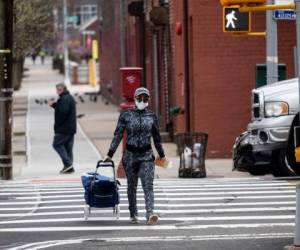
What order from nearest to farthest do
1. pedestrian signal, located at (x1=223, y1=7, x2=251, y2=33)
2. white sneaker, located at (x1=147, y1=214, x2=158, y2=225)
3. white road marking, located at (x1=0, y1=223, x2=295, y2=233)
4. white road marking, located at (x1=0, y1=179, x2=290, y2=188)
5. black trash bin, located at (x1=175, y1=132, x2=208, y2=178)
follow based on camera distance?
white road marking, located at (x1=0, y1=223, x2=295, y2=233) → white sneaker, located at (x1=147, y1=214, x2=158, y2=225) → white road marking, located at (x1=0, y1=179, x2=290, y2=188) → black trash bin, located at (x1=175, y1=132, x2=208, y2=178) → pedestrian signal, located at (x1=223, y1=7, x2=251, y2=33)

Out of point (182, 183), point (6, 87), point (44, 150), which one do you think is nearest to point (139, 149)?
point (182, 183)

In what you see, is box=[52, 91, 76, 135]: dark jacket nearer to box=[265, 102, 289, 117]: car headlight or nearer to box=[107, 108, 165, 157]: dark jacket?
box=[265, 102, 289, 117]: car headlight

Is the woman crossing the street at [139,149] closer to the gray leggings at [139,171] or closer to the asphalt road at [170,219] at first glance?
the gray leggings at [139,171]

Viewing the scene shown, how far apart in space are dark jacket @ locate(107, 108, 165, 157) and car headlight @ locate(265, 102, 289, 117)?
4.34 metres

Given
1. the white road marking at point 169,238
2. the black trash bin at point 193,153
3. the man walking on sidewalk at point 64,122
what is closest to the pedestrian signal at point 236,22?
the black trash bin at point 193,153

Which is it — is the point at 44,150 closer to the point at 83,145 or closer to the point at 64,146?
the point at 83,145

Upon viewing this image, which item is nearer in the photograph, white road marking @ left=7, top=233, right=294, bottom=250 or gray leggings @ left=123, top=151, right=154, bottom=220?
white road marking @ left=7, top=233, right=294, bottom=250

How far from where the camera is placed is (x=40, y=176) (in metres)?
19.1

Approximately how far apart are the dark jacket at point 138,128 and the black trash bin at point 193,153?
18.3ft

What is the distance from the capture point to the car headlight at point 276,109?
1571 centimetres

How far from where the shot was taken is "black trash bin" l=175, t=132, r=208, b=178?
17.5 m

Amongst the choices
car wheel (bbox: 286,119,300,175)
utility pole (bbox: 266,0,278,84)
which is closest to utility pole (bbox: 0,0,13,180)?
utility pole (bbox: 266,0,278,84)

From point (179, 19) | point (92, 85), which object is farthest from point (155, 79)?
point (92, 85)

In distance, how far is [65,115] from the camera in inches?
763
